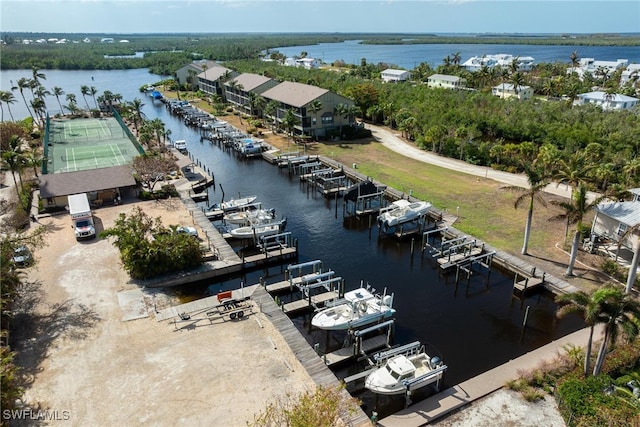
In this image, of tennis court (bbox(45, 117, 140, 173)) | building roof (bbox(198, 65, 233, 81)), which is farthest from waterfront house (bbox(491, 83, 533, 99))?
tennis court (bbox(45, 117, 140, 173))

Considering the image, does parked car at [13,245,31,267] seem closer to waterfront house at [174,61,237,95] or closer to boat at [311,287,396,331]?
boat at [311,287,396,331]

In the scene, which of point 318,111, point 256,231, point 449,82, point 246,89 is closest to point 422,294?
point 256,231

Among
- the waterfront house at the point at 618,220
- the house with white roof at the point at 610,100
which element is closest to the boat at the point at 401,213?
the waterfront house at the point at 618,220

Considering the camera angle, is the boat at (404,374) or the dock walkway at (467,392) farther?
the boat at (404,374)

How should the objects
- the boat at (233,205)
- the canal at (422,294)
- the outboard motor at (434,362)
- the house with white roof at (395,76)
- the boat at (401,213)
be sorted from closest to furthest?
1. the outboard motor at (434,362)
2. the canal at (422,294)
3. the boat at (401,213)
4. the boat at (233,205)
5. the house with white roof at (395,76)

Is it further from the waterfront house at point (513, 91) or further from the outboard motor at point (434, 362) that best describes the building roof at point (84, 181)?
the waterfront house at point (513, 91)

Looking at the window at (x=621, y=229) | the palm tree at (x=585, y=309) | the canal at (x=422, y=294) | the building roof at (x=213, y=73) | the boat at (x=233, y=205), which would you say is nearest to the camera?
the palm tree at (x=585, y=309)
